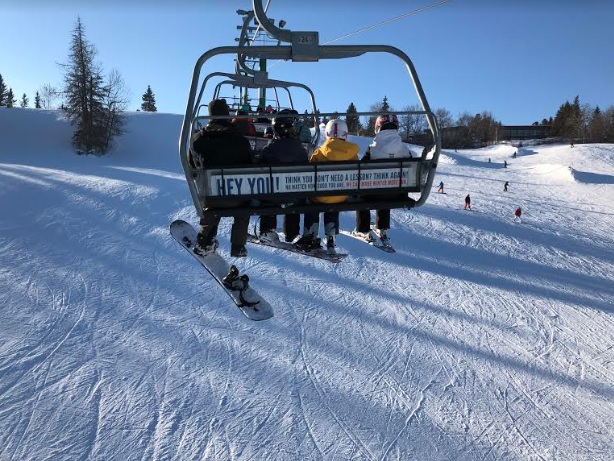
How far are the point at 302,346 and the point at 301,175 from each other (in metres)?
6.68

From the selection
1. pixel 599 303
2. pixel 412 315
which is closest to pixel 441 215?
pixel 599 303

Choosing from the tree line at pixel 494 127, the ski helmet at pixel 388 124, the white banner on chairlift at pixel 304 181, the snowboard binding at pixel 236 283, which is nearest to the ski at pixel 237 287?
the snowboard binding at pixel 236 283

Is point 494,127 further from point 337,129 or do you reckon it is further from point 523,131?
point 337,129

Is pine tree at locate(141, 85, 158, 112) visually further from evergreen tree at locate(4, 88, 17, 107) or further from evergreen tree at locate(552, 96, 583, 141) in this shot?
evergreen tree at locate(552, 96, 583, 141)

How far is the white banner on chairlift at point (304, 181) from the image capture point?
348 cm

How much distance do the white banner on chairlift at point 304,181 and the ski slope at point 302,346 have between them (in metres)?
5.35

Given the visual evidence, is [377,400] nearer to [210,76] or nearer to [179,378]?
[179,378]

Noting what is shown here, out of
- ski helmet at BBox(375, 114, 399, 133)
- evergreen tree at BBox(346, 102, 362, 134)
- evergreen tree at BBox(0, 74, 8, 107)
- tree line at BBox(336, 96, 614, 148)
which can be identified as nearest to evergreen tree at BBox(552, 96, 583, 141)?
tree line at BBox(336, 96, 614, 148)

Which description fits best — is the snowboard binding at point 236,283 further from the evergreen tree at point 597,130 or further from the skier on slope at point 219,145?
the evergreen tree at point 597,130

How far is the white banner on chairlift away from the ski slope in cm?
535

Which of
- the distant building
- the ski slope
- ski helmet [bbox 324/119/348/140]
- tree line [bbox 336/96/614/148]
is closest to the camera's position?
ski helmet [bbox 324/119/348/140]

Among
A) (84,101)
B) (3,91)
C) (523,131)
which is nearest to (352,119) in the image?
(84,101)

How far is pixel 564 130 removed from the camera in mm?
70000

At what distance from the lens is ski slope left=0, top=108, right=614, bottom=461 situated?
7.41m
